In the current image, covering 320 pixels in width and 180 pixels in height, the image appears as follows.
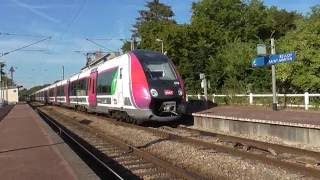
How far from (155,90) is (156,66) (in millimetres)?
1455

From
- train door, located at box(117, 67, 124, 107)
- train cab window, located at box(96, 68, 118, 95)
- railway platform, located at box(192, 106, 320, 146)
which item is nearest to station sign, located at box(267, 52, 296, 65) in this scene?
railway platform, located at box(192, 106, 320, 146)

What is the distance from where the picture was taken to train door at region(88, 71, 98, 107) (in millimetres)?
30034

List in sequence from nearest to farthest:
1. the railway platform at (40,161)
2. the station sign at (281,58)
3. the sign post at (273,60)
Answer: the railway platform at (40,161), the station sign at (281,58), the sign post at (273,60)

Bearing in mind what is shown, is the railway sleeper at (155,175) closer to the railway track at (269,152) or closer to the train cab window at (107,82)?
the railway track at (269,152)

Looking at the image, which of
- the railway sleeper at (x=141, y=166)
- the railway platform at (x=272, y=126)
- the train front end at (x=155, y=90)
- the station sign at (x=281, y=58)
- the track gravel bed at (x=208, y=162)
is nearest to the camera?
the track gravel bed at (x=208, y=162)

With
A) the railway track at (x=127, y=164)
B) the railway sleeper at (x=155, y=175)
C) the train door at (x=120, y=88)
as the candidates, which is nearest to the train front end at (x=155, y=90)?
the train door at (x=120, y=88)

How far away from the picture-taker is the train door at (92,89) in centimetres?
3003

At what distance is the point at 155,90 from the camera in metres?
21.1

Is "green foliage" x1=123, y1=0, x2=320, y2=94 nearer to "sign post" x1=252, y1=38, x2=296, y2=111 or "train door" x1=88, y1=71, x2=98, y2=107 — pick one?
"sign post" x1=252, y1=38, x2=296, y2=111

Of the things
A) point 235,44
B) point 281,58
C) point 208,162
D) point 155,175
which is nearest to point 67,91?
point 235,44

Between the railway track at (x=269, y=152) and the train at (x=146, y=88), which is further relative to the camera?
the train at (x=146, y=88)

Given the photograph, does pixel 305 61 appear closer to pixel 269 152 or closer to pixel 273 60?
pixel 273 60

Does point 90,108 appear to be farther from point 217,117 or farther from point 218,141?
point 218,141

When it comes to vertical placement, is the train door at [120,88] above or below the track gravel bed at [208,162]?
above
